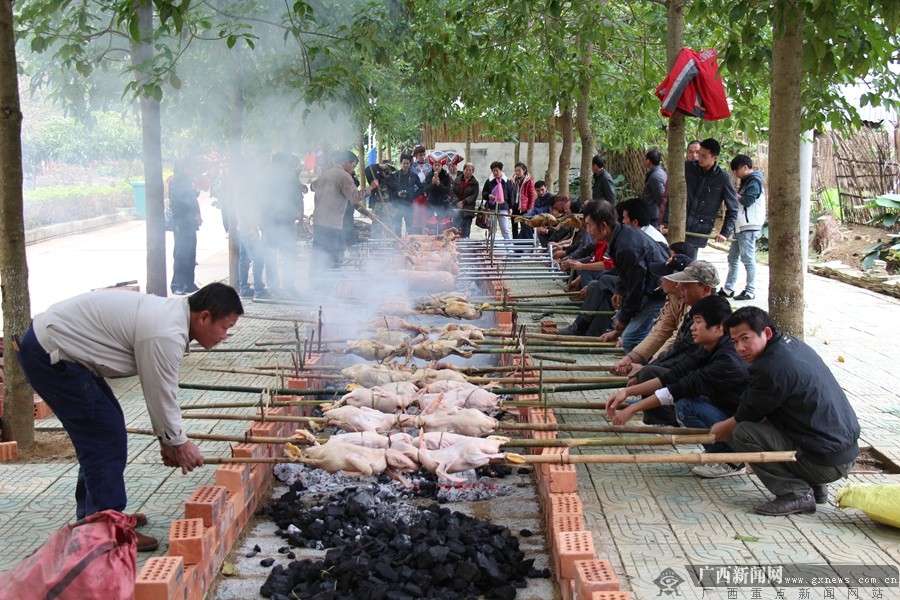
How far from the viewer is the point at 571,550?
4133mm

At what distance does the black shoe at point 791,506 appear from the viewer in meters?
5.35

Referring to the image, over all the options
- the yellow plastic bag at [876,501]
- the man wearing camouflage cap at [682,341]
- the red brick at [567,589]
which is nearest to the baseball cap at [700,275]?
the man wearing camouflage cap at [682,341]

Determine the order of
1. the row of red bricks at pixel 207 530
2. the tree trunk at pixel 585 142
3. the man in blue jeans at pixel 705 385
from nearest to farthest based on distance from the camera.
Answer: the row of red bricks at pixel 207 530, the man in blue jeans at pixel 705 385, the tree trunk at pixel 585 142

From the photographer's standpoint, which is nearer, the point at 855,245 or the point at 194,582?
the point at 194,582

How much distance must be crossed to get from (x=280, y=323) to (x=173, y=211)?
11.5 feet

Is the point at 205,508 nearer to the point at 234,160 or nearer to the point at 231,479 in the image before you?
the point at 231,479

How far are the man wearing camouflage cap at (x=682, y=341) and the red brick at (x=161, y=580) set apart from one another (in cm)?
364

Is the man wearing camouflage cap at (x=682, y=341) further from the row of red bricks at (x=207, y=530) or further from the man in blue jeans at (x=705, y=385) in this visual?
the row of red bricks at (x=207, y=530)

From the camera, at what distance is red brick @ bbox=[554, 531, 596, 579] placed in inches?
160

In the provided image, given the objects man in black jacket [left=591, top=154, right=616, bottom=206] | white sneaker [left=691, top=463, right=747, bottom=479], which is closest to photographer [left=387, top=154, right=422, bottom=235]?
man in black jacket [left=591, top=154, right=616, bottom=206]

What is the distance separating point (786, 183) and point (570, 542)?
362 centimetres

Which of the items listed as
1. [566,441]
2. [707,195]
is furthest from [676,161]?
[566,441]

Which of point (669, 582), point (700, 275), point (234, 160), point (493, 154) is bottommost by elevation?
point (669, 582)

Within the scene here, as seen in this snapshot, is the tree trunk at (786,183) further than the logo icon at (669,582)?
Yes
